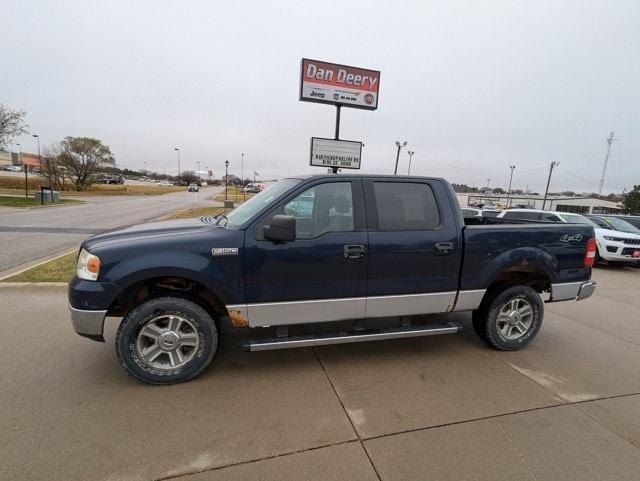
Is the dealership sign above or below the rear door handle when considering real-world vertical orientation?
above

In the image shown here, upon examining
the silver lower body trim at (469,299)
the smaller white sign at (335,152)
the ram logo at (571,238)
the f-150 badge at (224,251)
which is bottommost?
the silver lower body trim at (469,299)

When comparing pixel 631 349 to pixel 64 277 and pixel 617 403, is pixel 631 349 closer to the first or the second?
pixel 617 403

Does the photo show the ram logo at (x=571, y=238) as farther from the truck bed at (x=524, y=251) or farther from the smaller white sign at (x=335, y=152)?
the smaller white sign at (x=335, y=152)

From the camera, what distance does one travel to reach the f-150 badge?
3041 mm

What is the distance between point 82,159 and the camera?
43219 millimetres

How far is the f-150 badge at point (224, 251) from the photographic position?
9.98 ft

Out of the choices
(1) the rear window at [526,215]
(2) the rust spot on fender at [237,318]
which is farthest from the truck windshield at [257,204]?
(1) the rear window at [526,215]

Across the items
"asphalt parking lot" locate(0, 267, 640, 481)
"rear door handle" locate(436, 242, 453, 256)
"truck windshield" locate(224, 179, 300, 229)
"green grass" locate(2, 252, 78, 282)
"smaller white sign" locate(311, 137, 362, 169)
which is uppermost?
"smaller white sign" locate(311, 137, 362, 169)

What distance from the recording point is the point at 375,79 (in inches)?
476

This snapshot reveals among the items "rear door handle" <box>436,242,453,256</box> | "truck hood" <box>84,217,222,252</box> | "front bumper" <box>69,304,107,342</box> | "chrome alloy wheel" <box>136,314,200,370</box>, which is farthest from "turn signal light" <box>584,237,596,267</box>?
"front bumper" <box>69,304,107,342</box>

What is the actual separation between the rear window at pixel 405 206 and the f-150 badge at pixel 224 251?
145 cm

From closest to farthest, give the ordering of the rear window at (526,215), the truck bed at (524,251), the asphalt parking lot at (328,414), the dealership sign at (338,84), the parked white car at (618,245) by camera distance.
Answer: the asphalt parking lot at (328,414)
the truck bed at (524,251)
the parked white car at (618,245)
the dealership sign at (338,84)
the rear window at (526,215)

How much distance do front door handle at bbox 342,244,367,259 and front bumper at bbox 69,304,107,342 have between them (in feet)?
7.23

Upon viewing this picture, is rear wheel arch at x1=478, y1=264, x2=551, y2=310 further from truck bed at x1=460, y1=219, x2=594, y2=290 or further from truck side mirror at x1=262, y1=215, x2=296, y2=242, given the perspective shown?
truck side mirror at x1=262, y1=215, x2=296, y2=242
